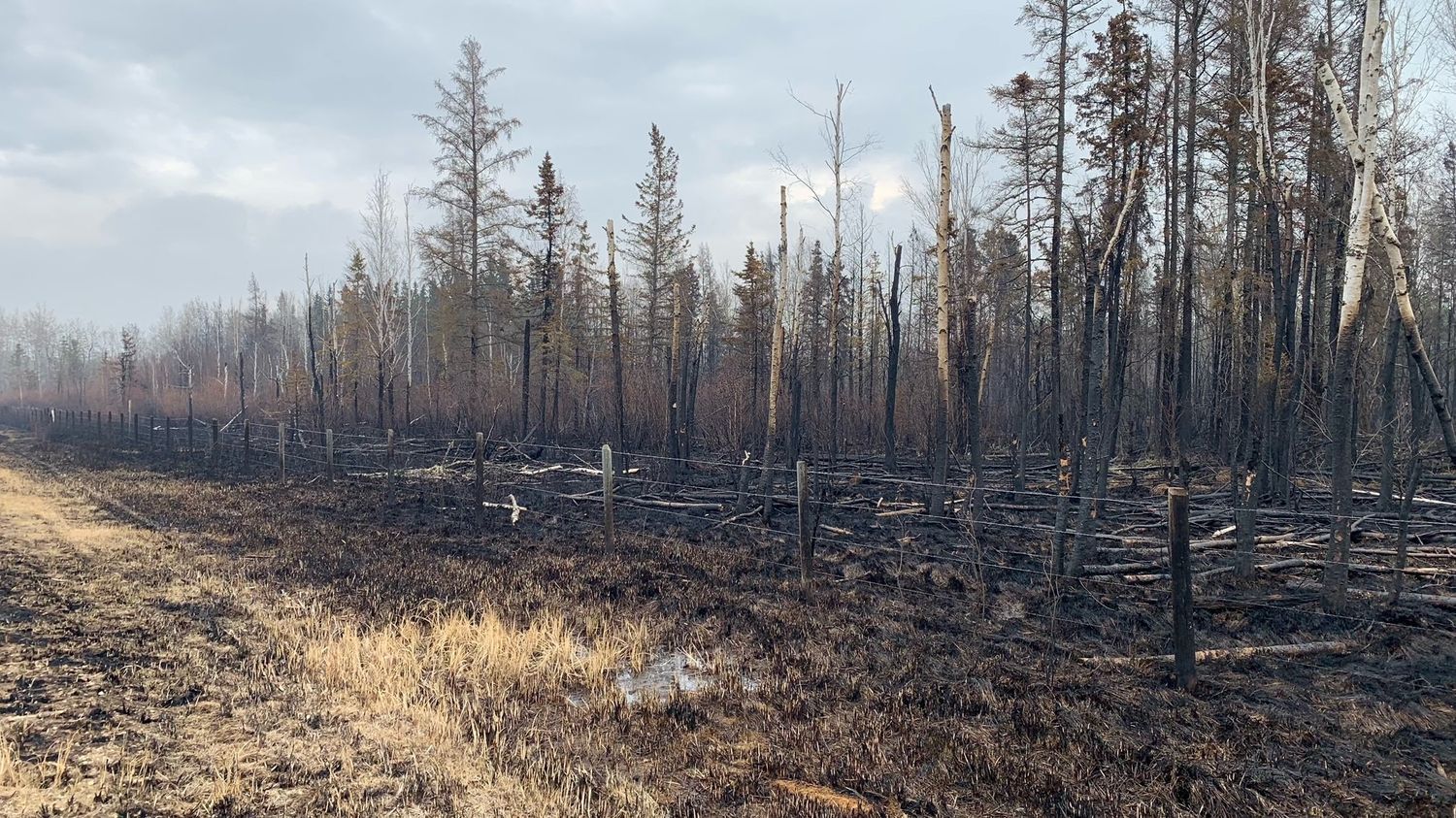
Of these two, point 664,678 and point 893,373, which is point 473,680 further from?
point 893,373

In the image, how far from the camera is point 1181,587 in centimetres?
520

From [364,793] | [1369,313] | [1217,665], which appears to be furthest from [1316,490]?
[364,793]

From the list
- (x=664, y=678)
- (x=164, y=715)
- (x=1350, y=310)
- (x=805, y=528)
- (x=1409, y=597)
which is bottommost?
(x=664, y=678)

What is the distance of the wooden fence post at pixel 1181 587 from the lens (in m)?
5.19

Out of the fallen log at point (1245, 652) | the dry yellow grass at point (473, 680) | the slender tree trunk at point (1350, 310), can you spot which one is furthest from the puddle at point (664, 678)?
the slender tree trunk at point (1350, 310)

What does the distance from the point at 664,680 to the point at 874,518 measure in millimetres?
8320

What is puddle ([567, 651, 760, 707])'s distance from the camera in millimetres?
5344

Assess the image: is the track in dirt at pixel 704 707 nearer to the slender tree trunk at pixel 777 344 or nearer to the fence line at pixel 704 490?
the fence line at pixel 704 490

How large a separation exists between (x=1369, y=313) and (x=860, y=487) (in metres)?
10.8

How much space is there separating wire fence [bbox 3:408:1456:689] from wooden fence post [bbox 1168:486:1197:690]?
57 cm

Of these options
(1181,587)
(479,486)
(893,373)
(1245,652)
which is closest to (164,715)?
(1181,587)

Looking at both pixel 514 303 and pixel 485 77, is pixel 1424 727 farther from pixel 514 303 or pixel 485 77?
pixel 514 303

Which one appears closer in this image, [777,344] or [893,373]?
[777,344]

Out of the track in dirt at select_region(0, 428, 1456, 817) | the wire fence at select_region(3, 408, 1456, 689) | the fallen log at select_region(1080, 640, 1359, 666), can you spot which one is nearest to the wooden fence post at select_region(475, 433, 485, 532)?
the wire fence at select_region(3, 408, 1456, 689)
